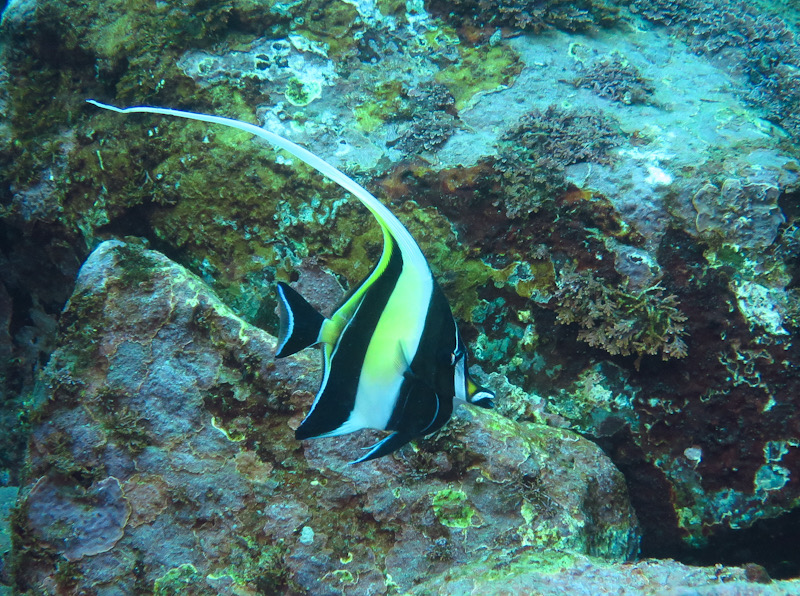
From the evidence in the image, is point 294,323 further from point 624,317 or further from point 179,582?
point 624,317

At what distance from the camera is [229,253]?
2.89 m

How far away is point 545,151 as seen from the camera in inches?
114

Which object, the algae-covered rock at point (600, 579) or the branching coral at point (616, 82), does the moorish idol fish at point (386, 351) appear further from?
the branching coral at point (616, 82)

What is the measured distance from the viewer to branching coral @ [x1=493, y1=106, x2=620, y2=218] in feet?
8.91

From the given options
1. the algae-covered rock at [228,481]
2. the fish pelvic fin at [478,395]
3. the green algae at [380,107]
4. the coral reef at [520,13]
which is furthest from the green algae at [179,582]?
the coral reef at [520,13]

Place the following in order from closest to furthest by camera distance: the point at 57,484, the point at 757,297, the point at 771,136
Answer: the point at 57,484, the point at 757,297, the point at 771,136

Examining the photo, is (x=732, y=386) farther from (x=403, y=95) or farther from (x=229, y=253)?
(x=229, y=253)

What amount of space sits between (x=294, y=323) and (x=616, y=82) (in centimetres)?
345

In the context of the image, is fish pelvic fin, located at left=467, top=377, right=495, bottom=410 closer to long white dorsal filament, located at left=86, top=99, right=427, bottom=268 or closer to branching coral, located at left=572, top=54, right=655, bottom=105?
long white dorsal filament, located at left=86, top=99, right=427, bottom=268

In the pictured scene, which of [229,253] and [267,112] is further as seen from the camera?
[267,112]

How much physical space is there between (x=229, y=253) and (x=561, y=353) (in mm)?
2203

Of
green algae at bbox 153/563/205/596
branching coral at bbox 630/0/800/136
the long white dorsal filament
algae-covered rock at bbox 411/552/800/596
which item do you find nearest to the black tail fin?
the long white dorsal filament

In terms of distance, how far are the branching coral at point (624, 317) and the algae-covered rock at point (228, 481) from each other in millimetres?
708

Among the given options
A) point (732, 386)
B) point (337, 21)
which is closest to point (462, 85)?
point (337, 21)
